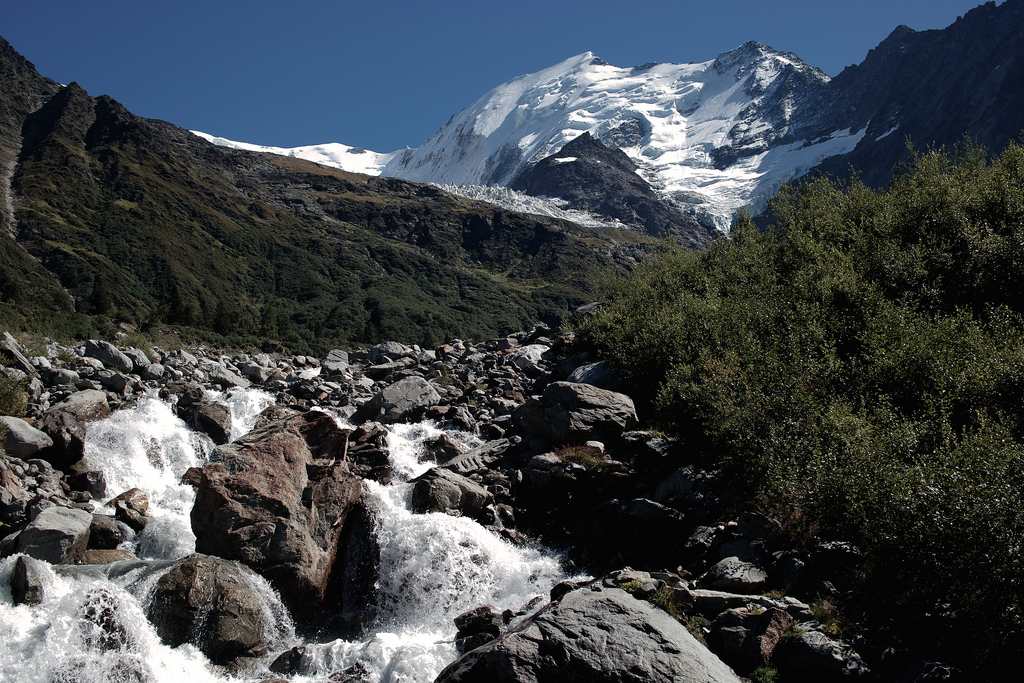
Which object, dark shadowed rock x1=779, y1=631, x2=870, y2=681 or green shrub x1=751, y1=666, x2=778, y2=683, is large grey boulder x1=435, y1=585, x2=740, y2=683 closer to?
green shrub x1=751, y1=666, x2=778, y2=683

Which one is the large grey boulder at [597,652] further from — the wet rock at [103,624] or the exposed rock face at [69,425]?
the exposed rock face at [69,425]

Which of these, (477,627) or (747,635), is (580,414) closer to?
(477,627)

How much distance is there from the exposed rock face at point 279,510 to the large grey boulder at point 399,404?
7726mm

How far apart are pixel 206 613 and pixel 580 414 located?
9981 mm

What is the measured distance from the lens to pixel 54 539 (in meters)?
11.5

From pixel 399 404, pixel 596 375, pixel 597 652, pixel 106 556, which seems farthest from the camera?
pixel 399 404

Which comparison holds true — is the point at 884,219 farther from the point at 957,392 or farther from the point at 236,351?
the point at 236,351

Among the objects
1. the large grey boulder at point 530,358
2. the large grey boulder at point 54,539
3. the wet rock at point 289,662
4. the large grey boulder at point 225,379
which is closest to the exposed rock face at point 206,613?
the wet rock at point 289,662

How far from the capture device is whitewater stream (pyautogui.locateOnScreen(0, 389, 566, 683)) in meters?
9.93

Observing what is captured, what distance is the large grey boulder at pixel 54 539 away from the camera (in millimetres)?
11430

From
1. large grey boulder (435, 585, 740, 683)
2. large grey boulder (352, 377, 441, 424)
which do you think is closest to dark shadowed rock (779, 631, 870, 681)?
large grey boulder (435, 585, 740, 683)

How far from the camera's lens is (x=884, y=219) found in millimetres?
20844

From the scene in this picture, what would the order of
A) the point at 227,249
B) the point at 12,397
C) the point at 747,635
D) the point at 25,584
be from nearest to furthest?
1. the point at 747,635
2. the point at 25,584
3. the point at 12,397
4. the point at 227,249

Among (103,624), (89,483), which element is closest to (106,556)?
(103,624)
